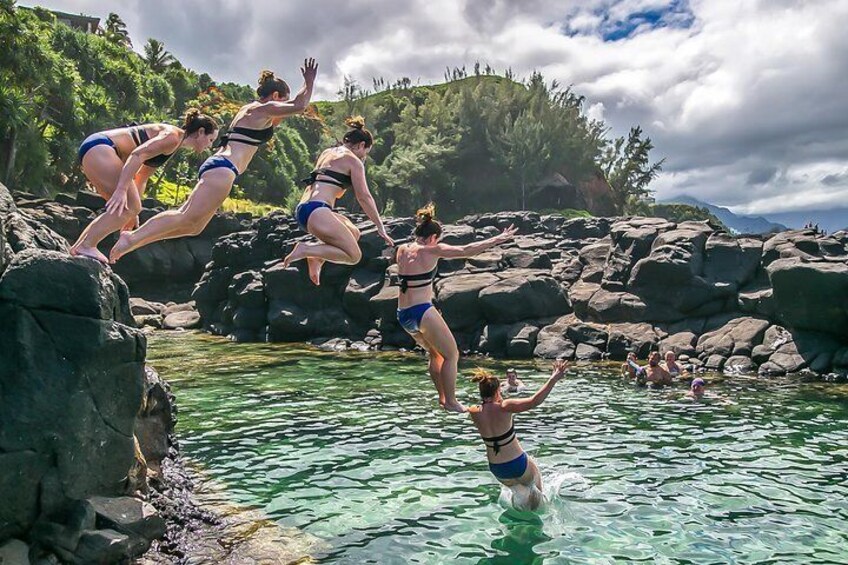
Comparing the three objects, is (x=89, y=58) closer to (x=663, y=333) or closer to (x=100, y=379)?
(x=663, y=333)

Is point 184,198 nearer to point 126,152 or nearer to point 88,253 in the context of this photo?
point 126,152

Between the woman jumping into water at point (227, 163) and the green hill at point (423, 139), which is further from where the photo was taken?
the green hill at point (423, 139)

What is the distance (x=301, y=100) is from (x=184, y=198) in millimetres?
60498

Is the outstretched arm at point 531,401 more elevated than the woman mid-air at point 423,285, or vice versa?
the woman mid-air at point 423,285

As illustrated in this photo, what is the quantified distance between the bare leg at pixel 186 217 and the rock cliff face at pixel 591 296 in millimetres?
24470

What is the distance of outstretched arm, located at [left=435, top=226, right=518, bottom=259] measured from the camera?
8422mm

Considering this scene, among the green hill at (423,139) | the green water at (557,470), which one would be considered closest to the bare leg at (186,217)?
the green water at (557,470)

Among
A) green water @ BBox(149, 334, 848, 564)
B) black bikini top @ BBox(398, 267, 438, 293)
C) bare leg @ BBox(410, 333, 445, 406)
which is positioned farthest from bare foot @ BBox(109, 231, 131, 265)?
green water @ BBox(149, 334, 848, 564)

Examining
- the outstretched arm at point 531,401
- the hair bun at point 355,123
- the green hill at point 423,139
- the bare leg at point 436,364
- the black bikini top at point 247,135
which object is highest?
the green hill at point 423,139

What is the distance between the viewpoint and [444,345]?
375 inches

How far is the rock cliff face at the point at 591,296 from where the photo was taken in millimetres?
26812

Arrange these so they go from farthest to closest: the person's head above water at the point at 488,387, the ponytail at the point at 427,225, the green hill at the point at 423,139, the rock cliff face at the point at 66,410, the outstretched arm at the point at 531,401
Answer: the green hill at the point at 423,139 → the person's head above water at the point at 488,387 → the outstretched arm at the point at 531,401 → the ponytail at the point at 427,225 → the rock cliff face at the point at 66,410

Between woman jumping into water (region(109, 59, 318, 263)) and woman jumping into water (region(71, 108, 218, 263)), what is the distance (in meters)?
0.30

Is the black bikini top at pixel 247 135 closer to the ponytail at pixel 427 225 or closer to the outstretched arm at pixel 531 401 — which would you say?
the ponytail at pixel 427 225
